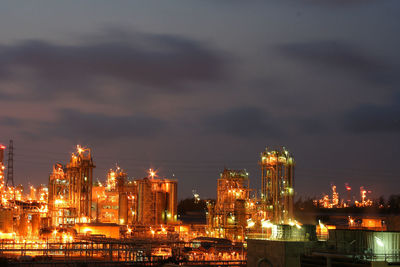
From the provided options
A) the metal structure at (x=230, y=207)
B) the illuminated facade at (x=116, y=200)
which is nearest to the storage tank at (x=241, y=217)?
the metal structure at (x=230, y=207)

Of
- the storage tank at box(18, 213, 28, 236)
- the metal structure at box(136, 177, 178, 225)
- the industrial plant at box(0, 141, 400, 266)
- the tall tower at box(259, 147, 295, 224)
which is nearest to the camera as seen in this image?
the industrial plant at box(0, 141, 400, 266)

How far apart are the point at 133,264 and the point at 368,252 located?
1803 cm

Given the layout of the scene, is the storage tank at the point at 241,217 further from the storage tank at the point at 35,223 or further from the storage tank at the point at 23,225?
the storage tank at the point at 23,225

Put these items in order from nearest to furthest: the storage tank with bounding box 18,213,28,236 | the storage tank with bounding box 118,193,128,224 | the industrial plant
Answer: the industrial plant → the storage tank with bounding box 18,213,28,236 → the storage tank with bounding box 118,193,128,224

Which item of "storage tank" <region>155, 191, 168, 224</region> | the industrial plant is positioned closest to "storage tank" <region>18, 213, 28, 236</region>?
→ the industrial plant

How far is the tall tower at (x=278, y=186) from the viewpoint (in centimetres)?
7056

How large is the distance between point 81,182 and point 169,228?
14.3 m

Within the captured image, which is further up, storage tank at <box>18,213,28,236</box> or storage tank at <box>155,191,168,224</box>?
storage tank at <box>155,191,168,224</box>

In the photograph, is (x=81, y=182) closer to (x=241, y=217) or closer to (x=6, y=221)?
(x=6, y=221)

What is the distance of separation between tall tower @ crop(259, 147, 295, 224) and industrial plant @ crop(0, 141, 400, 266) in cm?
12

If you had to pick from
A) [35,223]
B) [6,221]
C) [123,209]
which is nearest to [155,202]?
[123,209]

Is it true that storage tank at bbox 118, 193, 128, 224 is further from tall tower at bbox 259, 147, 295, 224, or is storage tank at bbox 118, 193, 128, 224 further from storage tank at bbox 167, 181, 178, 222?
tall tower at bbox 259, 147, 295, 224

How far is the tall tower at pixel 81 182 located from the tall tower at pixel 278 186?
85.7 feet

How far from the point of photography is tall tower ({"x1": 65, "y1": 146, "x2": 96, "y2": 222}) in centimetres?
8312
